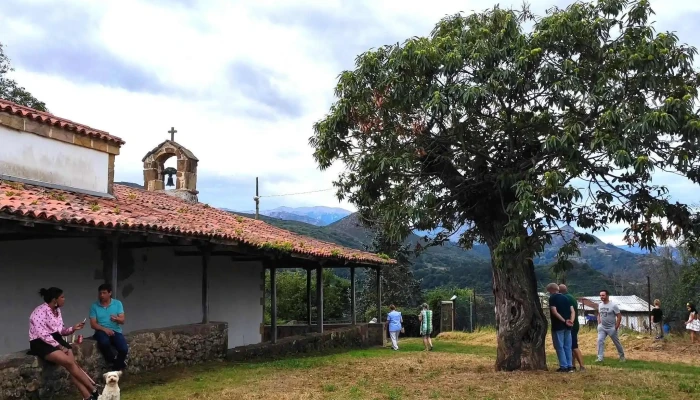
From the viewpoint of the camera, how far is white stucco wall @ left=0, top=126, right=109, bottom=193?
34.4ft

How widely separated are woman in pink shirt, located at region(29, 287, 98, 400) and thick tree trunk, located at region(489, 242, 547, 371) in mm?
6258

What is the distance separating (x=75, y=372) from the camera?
7.26 metres

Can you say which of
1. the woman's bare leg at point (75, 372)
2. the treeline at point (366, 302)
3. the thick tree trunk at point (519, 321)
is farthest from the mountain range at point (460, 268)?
the woman's bare leg at point (75, 372)

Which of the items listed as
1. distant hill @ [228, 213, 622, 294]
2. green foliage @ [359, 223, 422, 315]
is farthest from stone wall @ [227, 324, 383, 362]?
distant hill @ [228, 213, 622, 294]

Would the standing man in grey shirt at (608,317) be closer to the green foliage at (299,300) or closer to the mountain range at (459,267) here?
the green foliage at (299,300)

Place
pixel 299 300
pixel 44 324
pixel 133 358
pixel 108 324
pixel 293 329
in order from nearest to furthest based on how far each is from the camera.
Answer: pixel 44 324
pixel 108 324
pixel 133 358
pixel 293 329
pixel 299 300

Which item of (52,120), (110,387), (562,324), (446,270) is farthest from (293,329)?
(446,270)

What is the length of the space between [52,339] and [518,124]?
7.01 m

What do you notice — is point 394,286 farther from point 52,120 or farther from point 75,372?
point 75,372

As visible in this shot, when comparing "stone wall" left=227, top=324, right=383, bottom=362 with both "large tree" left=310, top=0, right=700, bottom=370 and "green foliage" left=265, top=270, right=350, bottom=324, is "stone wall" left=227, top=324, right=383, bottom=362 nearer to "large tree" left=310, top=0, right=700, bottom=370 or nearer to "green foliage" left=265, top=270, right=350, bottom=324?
"large tree" left=310, top=0, right=700, bottom=370

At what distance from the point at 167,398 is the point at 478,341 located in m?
14.6

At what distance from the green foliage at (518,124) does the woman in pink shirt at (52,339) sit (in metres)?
4.52

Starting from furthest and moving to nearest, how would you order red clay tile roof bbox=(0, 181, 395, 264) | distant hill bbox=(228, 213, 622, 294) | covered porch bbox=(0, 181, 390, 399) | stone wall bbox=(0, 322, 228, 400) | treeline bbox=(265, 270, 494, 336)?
distant hill bbox=(228, 213, 622, 294) < treeline bbox=(265, 270, 494, 336) < covered porch bbox=(0, 181, 390, 399) < red clay tile roof bbox=(0, 181, 395, 264) < stone wall bbox=(0, 322, 228, 400)

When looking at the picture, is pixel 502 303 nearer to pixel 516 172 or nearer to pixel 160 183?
pixel 516 172
